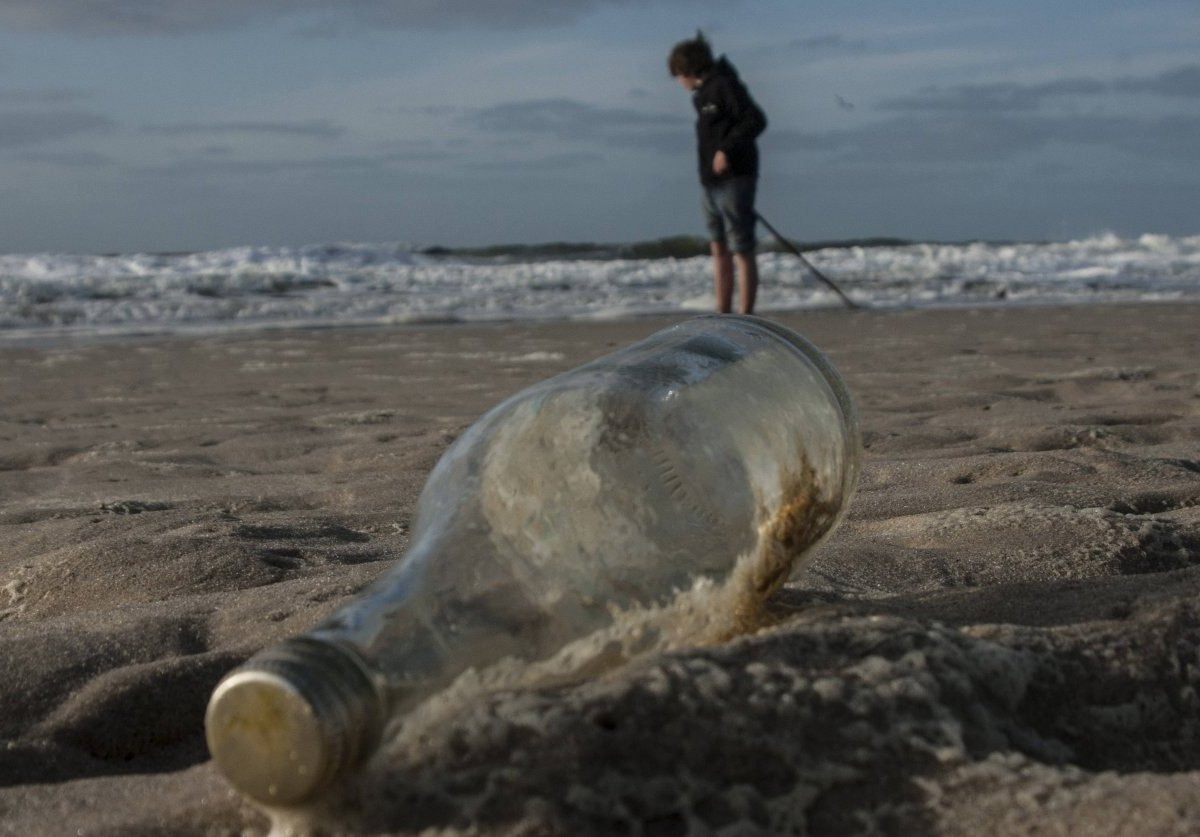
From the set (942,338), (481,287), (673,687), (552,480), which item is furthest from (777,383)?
(481,287)

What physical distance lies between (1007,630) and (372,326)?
8.29m

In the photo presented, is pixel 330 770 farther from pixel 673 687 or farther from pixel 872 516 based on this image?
pixel 872 516

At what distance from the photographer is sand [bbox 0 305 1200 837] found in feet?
2.85

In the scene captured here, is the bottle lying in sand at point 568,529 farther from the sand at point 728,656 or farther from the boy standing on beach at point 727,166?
the boy standing on beach at point 727,166

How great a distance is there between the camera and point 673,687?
0.94 m

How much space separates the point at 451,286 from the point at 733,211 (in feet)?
21.4

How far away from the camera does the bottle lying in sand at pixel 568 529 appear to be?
82 cm

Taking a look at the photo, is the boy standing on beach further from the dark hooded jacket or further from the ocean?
the ocean

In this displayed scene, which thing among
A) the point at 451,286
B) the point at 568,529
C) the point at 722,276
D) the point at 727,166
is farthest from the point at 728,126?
the point at 568,529

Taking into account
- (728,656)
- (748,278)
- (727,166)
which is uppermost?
(727,166)

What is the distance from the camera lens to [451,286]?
1364 centimetres

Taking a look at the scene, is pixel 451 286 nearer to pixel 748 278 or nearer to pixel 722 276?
pixel 722 276

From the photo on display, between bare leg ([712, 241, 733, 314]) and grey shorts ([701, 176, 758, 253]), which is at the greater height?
grey shorts ([701, 176, 758, 253])

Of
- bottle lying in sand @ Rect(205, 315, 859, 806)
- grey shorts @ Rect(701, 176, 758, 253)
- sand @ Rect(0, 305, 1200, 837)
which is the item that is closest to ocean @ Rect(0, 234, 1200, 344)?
grey shorts @ Rect(701, 176, 758, 253)
